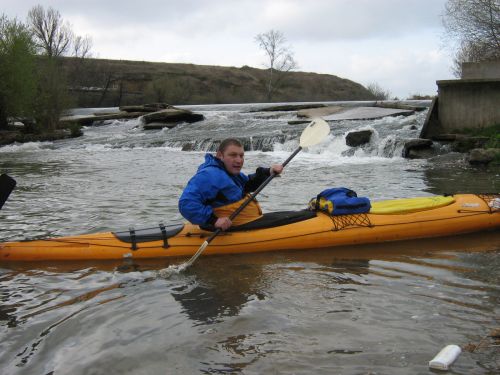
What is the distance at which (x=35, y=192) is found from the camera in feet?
28.0

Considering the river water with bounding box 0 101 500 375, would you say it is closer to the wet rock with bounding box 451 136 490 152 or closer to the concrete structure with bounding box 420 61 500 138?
the wet rock with bounding box 451 136 490 152

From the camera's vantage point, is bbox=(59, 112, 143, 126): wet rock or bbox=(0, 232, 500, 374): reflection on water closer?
bbox=(0, 232, 500, 374): reflection on water

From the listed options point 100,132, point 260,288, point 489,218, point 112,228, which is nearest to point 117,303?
point 260,288

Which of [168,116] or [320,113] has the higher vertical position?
[320,113]

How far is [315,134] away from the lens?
19.8ft

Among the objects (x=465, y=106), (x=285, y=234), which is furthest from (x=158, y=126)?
(x=285, y=234)

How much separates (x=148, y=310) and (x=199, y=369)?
3.09 ft

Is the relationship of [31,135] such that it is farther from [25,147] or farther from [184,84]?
[184,84]

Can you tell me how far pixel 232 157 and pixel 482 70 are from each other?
9266 millimetres

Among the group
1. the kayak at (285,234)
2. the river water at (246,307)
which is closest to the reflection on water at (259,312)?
the river water at (246,307)

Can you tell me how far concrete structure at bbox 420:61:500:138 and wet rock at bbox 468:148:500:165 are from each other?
5.66 ft

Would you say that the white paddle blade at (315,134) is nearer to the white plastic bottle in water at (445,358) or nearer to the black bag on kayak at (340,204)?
the black bag on kayak at (340,204)

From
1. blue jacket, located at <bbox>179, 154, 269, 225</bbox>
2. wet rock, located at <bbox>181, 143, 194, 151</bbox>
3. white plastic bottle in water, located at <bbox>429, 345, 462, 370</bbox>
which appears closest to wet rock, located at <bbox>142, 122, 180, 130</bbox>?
wet rock, located at <bbox>181, 143, 194, 151</bbox>

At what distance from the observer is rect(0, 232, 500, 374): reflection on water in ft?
8.94
